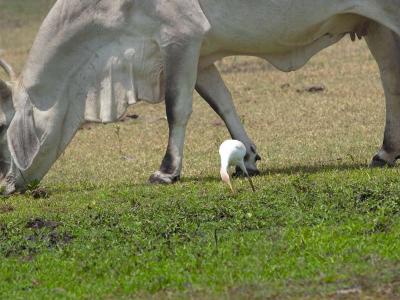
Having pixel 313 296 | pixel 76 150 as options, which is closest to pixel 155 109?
pixel 76 150

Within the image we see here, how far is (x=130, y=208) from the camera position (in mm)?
9867

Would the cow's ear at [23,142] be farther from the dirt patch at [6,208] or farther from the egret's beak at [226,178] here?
the egret's beak at [226,178]

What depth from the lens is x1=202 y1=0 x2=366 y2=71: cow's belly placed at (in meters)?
11.1

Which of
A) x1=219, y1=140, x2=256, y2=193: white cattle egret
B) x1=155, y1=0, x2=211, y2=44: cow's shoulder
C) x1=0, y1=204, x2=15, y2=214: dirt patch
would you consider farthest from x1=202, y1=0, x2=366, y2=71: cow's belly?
x1=0, y1=204, x2=15, y2=214: dirt patch

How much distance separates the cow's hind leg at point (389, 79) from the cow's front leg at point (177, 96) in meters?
1.55

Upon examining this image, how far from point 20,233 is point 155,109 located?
294 inches

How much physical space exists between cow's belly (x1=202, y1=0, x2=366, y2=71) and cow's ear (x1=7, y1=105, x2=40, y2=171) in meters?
1.53

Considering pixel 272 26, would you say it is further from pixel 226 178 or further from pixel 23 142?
pixel 23 142

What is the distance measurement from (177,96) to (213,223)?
224 cm

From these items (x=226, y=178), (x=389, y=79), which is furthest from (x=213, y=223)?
(x=389, y=79)

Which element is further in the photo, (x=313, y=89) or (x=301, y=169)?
(x=313, y=89)

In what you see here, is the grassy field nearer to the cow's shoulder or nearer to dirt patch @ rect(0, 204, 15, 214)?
dirt patch @ rect(0, 204, 15, 214)

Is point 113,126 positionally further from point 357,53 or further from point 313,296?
point 313,296

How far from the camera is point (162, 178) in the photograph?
1105 cm
